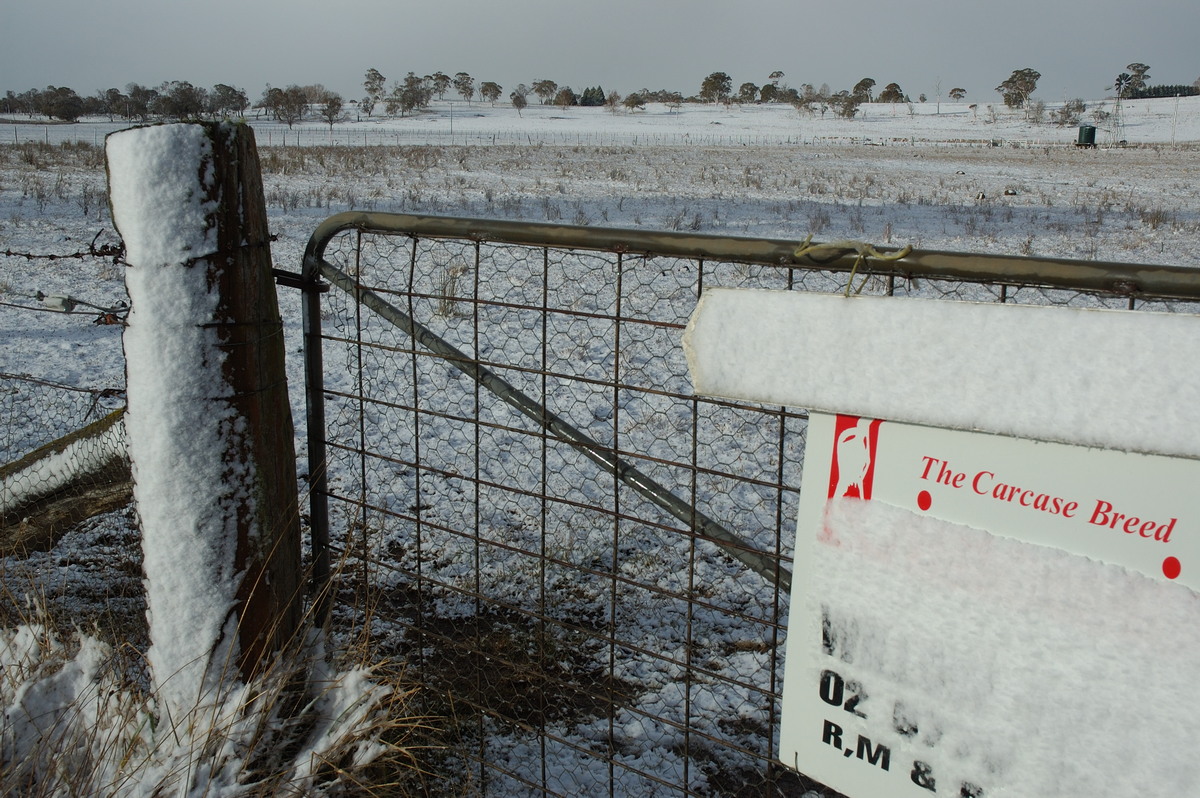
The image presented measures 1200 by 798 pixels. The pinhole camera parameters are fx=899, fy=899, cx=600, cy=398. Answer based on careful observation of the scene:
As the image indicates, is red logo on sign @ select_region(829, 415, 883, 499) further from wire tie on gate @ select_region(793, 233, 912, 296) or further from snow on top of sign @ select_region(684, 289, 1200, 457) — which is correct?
wire tie on gate @ select_region(793, 233, 912, 296)

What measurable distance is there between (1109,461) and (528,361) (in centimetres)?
549

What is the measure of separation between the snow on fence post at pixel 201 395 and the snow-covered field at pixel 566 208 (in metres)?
0.67

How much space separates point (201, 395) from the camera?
203 cm

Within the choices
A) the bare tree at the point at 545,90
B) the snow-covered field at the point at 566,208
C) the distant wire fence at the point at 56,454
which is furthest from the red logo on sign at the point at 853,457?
the bare tree at the point at 545,90

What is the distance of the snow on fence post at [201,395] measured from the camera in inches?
77.3

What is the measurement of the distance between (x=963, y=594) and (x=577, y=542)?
9.33 feet

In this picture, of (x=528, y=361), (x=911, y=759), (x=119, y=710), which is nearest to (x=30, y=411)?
(x=528, y=361)

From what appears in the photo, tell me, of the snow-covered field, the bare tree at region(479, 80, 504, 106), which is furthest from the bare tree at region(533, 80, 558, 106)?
the snow-covered field

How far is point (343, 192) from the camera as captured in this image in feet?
50.6

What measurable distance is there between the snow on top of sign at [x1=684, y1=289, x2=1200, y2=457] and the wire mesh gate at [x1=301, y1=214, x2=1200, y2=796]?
0.25 feet

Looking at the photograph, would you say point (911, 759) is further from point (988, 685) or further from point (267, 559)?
point (267, 559)

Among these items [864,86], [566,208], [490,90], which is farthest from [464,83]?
[566,208]

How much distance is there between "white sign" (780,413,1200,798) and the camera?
4.12ft

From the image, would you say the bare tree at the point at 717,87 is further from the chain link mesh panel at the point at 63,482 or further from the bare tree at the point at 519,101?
the chain link mesh panel at the point at 63,482
